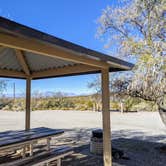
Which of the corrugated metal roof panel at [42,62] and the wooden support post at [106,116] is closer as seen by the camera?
the wooden support post at [106,116]

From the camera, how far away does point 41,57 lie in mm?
5094

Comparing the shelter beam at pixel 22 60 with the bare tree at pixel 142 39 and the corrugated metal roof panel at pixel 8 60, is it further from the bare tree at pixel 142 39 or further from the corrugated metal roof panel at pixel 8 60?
the bare tree at pixel 142 39

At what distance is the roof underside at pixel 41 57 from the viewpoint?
2.52m

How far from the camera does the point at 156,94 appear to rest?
5918 mm

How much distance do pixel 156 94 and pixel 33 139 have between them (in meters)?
3.44

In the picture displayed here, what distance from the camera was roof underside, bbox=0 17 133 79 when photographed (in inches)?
99.1

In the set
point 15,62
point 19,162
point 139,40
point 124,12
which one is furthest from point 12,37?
point 124,12

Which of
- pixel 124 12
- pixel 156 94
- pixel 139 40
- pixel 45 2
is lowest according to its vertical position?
pixel 156 94

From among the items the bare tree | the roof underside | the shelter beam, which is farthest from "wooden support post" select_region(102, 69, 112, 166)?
the shelter beam

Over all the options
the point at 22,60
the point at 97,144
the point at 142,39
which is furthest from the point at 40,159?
the point at 142,39

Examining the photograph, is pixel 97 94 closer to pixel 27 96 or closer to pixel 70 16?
pixel 27 96

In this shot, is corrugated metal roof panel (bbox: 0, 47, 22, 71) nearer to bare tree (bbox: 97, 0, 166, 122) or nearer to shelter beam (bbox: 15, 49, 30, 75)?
shelter beam (bbox: 15, 49, 30, 75)

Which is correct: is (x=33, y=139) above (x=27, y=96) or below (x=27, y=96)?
below

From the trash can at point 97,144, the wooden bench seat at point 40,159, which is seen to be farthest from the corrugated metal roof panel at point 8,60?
the trash can at point 97,144
